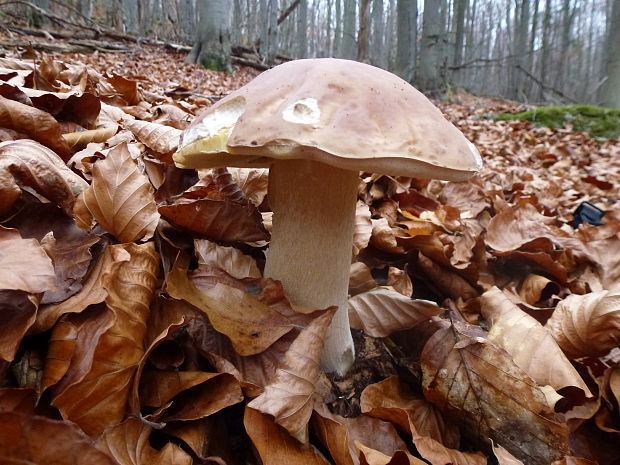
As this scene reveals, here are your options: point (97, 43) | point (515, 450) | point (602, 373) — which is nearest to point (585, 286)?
point (602, 373)

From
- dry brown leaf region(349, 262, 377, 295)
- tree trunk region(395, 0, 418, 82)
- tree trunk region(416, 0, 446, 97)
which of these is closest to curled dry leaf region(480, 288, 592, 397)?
dry brown leaf region(349, 262, 377, 295)

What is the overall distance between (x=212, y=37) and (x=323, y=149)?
34.0 feet

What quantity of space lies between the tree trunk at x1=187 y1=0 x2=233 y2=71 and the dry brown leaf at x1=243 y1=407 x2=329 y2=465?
33.0 ft

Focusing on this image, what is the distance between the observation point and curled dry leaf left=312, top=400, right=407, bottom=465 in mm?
947

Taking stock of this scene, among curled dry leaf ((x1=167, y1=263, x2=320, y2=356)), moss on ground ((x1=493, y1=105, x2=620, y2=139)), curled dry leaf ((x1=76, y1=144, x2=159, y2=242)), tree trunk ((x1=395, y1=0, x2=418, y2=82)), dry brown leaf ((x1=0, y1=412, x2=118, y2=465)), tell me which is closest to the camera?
dry brown leaf ((x1=0, y1=412, x2=118, y2=465))

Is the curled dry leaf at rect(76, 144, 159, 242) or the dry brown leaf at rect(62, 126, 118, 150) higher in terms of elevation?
Answer: the dry brown leaf at rect(62, 126, 118, 150)

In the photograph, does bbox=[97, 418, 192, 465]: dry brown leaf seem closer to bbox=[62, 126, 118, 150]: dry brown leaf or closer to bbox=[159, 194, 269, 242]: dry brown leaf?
bbox=[159, 194, 269, 242]: dry brown leaf

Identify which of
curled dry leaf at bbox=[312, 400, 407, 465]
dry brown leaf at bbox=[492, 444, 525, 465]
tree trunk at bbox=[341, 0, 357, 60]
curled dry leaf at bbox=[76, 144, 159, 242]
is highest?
tree trunk at bbox=[341, 0, 357, 60]

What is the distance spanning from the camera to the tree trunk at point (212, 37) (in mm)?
9742

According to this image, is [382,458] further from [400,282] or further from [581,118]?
[581,118]

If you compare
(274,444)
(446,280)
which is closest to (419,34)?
(446,280)

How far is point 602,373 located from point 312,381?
36.6 inches

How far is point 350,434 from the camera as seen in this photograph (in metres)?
1.04

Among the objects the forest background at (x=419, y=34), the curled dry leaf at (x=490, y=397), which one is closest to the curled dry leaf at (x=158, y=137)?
the curled dry leaf at (x=490, y=397)
